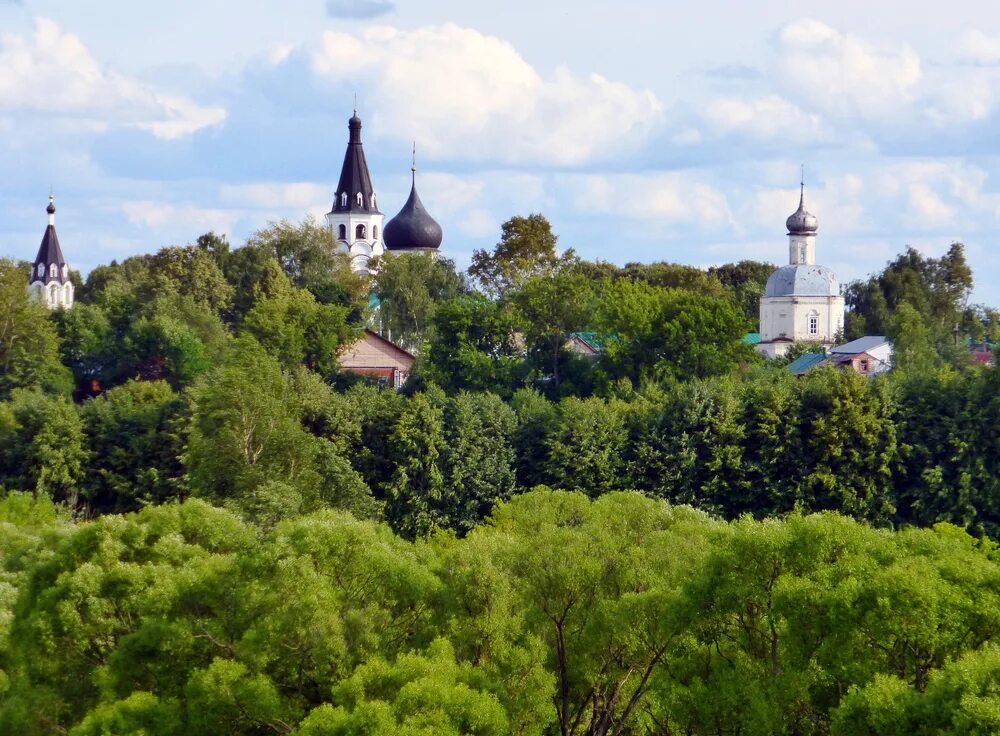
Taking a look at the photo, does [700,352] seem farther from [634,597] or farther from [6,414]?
[634,597]

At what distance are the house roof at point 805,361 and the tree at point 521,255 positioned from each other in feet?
41.4

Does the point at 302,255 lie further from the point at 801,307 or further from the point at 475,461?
the point at 475,461

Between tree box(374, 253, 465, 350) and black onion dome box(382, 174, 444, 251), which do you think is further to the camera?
black onion dome box(382, 174, 444, 251)

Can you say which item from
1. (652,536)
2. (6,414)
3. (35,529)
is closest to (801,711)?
(652,536)

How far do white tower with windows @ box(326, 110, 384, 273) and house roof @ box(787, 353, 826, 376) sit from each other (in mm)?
47774

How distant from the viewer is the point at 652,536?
3512 centimetres

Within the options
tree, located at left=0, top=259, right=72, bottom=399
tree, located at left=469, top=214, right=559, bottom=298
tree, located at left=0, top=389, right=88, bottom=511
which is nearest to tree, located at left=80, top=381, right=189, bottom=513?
tree, located at left=0, top=389, right=88, bottom=511

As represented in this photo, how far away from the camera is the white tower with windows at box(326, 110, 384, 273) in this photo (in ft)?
455

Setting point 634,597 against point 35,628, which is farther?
point 35,628

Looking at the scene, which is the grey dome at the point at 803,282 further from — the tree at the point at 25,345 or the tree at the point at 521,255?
the tree at the point at 25,345

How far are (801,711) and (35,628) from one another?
527 inches

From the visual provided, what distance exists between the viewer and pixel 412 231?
132m

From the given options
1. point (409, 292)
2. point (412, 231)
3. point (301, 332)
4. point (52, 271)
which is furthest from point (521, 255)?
point (52, 271)

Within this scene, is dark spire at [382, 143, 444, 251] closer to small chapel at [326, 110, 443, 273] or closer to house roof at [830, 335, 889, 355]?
small chapel at [326, 110, 443, 273]
